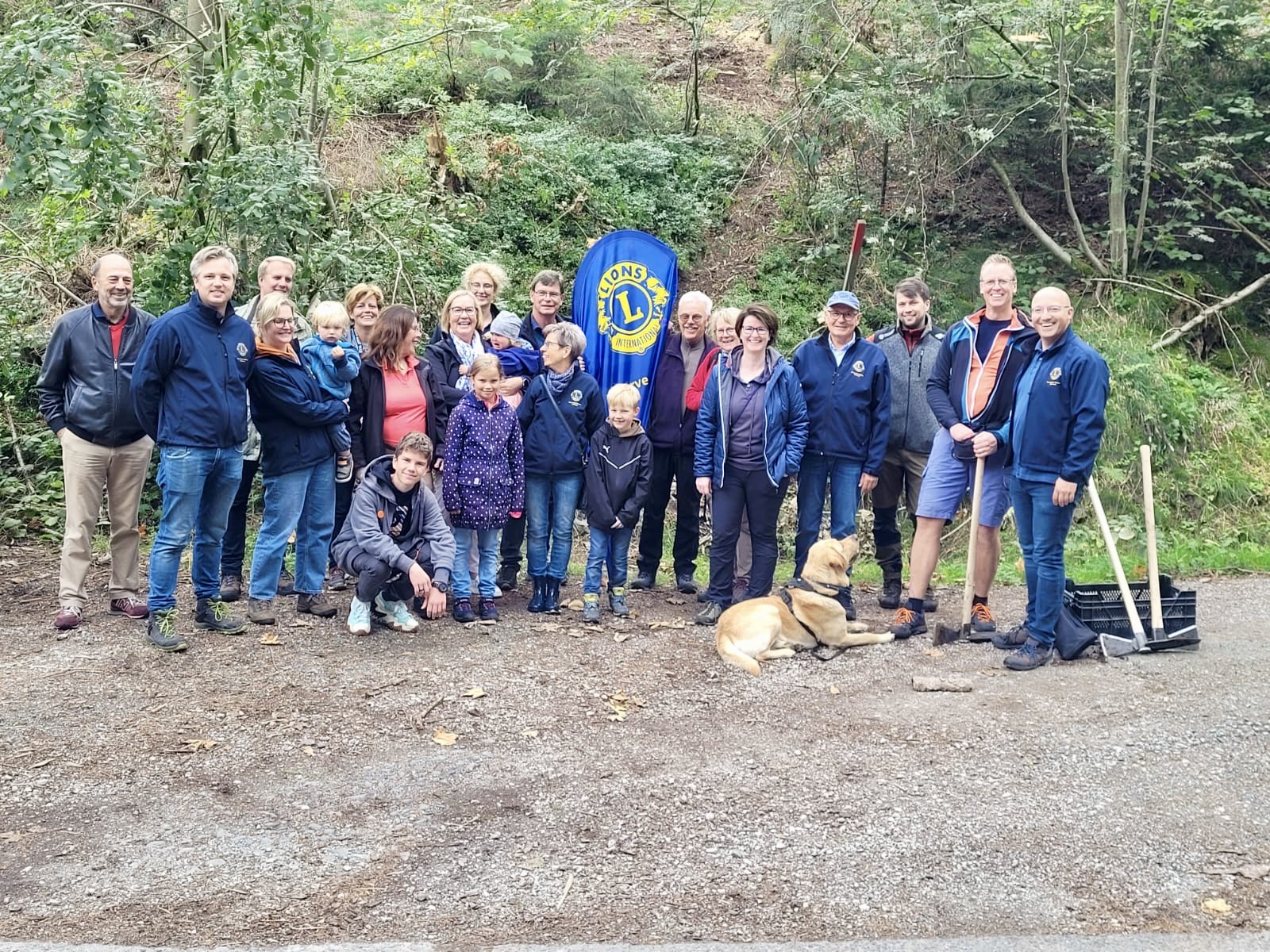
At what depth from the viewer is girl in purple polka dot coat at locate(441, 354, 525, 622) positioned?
7.26 metres

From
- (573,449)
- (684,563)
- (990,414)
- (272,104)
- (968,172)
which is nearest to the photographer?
(990,414)

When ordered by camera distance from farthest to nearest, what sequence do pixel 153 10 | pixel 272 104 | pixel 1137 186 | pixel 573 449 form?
pixel 1137 186 < pixel 153 10 < pixel 272 104 < pixel 573 449

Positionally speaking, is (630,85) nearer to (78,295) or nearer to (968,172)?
(968,172)

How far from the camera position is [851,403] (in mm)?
7500

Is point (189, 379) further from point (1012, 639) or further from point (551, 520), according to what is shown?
point (1012, 639)

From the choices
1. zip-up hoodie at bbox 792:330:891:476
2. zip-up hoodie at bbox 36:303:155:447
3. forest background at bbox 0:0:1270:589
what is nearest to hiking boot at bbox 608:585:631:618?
zip-up hoodie at bbox 792:330:891:476

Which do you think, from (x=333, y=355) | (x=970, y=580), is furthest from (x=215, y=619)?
(x=970, y=580)

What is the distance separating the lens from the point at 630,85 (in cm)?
1609

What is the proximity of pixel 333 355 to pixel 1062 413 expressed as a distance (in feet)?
14.2

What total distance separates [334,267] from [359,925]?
24.7 feet

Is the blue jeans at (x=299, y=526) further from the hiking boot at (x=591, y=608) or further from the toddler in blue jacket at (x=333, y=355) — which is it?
the hiking boot at (x=591, y=608)

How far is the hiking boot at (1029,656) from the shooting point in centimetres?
659

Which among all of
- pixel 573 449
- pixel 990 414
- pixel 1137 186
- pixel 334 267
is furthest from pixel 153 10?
pixel 1137 186

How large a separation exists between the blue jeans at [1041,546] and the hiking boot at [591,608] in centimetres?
269
